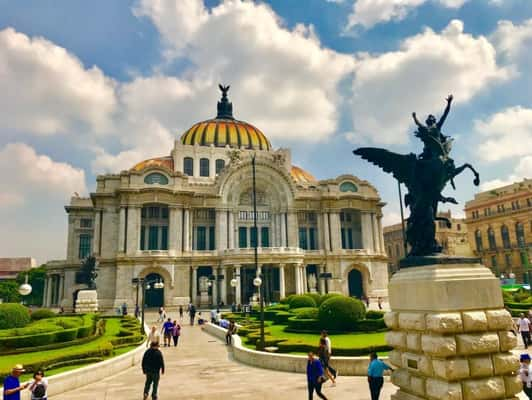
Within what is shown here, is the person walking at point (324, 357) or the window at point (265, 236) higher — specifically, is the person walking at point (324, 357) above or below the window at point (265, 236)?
below

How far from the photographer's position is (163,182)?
5247cm

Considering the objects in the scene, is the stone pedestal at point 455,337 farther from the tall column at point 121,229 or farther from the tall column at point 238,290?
the tall column at point 121,229

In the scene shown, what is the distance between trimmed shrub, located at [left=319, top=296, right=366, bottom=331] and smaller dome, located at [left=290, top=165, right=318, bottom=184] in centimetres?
4586

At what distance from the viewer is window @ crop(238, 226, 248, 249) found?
56.0 meters

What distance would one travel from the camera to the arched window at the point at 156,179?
51906mm

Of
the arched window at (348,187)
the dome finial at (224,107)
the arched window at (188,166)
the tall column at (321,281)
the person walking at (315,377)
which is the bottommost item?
the person walking at (315,377)

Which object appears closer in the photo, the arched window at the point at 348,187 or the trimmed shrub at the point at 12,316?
the trimmed shrub at the point at 12,316

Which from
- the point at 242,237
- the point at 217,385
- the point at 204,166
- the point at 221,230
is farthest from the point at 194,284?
the point at 217,385

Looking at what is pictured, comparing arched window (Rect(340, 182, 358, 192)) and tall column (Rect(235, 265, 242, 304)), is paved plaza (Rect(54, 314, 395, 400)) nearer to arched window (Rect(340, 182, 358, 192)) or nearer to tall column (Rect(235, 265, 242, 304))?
tall column (Rect(235, 265, 242, 304))

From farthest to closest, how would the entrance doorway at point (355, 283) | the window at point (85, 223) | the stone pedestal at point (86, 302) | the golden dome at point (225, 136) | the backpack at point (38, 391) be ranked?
1. the golden dome at point (225, 136)
2. the window at point (85, 223)
3. the entrance doorway at point (355, 283)
4. the stone pedestal at point (86, 302)
5. the backpack at point (38, 391)

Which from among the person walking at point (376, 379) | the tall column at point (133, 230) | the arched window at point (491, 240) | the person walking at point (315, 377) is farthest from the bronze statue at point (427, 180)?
the arched window at point (491, 240)

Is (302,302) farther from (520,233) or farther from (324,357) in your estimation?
A: (520,233)

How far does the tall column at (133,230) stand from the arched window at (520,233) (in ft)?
197

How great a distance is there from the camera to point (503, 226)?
6931 cm
